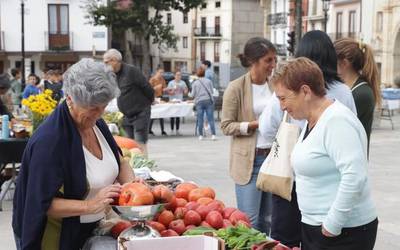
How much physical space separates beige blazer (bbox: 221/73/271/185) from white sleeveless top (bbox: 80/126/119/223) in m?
1.56

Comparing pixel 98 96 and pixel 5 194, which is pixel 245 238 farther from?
pixel 5 194

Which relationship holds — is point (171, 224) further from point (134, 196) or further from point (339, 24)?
point (339, 24)

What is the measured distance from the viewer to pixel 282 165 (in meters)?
3.84

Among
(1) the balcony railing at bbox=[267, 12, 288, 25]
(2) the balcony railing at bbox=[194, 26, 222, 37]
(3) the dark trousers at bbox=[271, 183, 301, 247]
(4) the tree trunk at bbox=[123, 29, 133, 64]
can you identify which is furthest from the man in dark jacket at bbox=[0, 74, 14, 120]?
(2) the balcony railing at bbox=[194, 26, 222, 37]

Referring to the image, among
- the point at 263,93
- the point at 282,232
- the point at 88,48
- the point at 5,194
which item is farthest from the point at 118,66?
the point at 88,48

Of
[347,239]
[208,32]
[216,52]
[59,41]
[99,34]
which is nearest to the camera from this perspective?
[347,239]

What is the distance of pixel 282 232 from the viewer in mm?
3973

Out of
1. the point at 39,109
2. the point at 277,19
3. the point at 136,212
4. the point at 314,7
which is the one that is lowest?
the point at 136,212

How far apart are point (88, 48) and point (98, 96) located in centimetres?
3670

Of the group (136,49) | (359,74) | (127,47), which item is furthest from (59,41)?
(359,74)

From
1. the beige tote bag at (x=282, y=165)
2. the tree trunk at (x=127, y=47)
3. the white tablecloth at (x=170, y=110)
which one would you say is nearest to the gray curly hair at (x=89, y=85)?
the beige tote bag at (x=282, y=165)

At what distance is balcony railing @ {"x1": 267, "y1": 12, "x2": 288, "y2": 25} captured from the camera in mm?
47669

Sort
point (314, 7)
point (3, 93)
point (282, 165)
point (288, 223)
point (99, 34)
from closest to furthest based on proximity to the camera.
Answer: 1. point (282, 165)
2. point (288, 223)
3. point (3, 93)
4. point (99, 34)
5. point (314, 7)

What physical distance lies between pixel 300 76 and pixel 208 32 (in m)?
53.3
